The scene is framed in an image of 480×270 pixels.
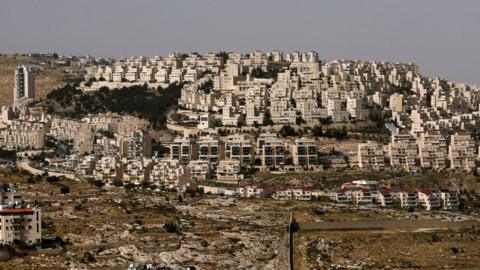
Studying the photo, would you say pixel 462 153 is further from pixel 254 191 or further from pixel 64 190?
pixel 64 190

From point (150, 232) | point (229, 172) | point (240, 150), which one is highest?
point (240, 150)

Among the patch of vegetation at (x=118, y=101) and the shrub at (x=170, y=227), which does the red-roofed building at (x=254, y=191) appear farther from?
the patch of vegetation at (x=118, y=101)

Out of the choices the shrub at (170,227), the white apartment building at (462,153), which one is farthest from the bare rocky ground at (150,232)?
the white apartment building at (462,153)

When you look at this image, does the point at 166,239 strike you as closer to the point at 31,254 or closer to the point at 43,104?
the point at 31,254

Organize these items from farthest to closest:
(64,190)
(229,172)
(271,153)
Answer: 1. (271,153)
2. (229,172)
3. (64,190)

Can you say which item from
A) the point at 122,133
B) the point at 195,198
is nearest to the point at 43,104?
the point at 122,133

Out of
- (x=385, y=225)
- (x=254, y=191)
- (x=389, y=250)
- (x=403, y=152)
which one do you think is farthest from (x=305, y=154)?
(x=389, y=250)
